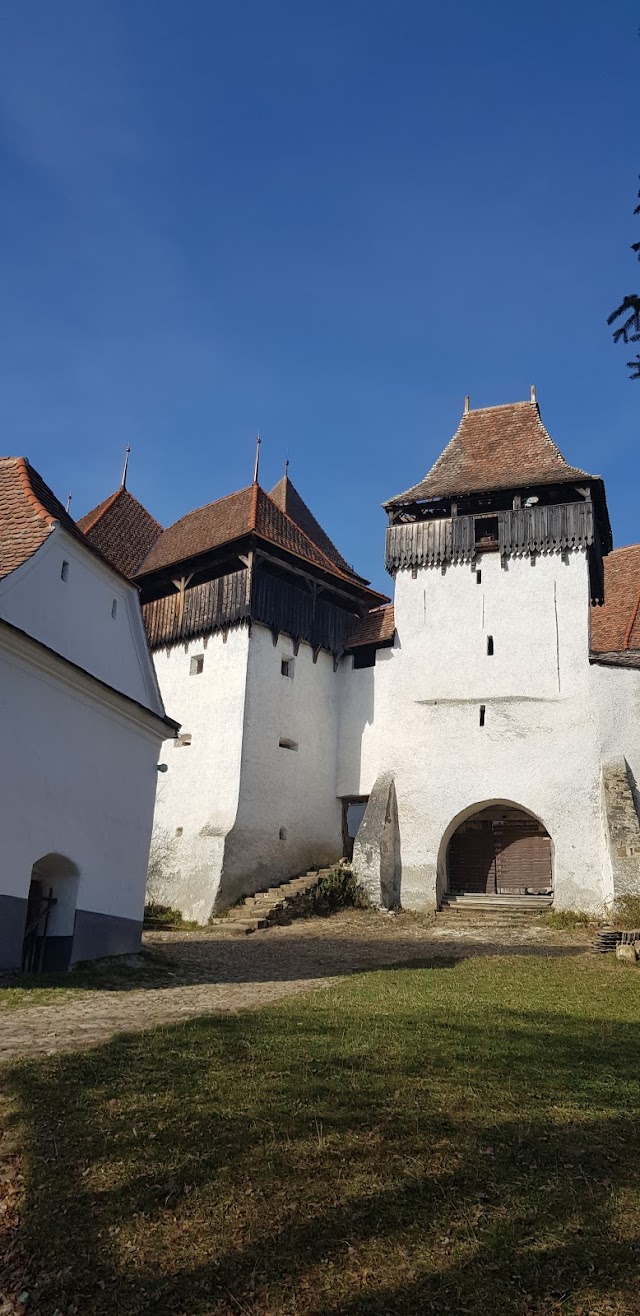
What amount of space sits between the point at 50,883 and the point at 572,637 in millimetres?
14429

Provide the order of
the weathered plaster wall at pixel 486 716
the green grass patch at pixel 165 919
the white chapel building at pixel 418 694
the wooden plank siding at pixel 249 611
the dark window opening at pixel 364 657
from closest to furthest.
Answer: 1. the green grass patch at pixel 165 919
2. the weathered plaster wall at pixel 486 716
3. the white chapel building at pixel 418 694
4. the wooden plank siding at pixel 249 611
5. the dark window opening at pixel 364 657

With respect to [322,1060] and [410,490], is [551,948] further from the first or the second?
[410,490]

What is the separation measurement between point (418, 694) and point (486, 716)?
187 cm

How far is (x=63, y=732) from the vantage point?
11039 mm

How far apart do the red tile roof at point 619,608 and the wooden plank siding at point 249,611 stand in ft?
21.8

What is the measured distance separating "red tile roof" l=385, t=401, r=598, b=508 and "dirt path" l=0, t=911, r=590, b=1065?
10865 mm

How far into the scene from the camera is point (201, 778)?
22.4 metres

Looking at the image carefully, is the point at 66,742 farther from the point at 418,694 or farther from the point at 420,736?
the point at 418,694

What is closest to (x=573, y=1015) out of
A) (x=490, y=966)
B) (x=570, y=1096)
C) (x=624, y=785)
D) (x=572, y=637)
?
(x=570, y=1096)

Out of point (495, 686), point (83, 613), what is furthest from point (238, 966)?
point (495, 686)

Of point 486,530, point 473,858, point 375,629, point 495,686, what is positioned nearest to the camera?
point 495,686

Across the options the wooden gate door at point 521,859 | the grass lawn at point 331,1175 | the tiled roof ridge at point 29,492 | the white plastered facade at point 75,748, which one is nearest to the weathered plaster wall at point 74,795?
the white plastered facade at point 75,748

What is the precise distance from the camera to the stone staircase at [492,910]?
765 inches

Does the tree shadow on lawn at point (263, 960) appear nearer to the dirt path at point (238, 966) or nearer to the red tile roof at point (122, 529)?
the dirt path at point (238, 966)
